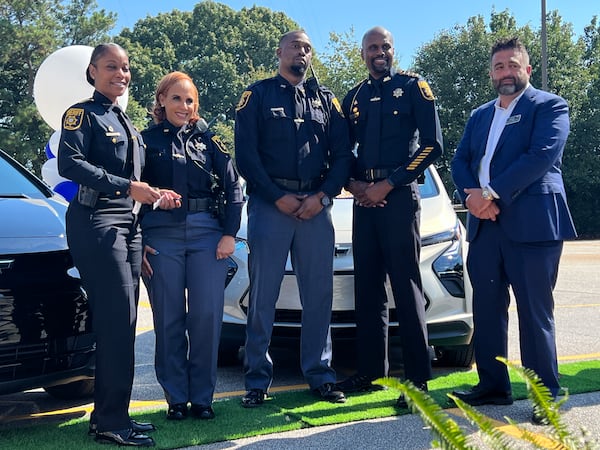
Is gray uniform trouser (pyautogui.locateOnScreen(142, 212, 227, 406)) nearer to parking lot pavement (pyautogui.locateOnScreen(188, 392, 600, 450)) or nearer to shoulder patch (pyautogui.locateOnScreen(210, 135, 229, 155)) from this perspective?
shoulder patch (pyautogui.locateOnScreen(210, 135, 229, 155))

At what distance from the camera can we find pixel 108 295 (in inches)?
118

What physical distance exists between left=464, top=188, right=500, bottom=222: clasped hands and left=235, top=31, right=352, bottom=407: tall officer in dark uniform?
0.73m

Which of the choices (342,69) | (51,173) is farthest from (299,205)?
(342,69)

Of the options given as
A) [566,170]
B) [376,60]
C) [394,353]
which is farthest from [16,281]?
[566,170]

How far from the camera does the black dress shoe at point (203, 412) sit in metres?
3.43

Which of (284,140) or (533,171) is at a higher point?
(284,140)

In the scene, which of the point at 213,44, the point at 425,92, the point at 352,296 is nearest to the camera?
the point at 425,92

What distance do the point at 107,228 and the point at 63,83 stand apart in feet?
16.6

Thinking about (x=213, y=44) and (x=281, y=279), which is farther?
(x=213, y=44)

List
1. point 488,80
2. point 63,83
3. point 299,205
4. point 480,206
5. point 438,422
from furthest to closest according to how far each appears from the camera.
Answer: point 488,80
point 63,83
point 299,205
point 480,206
point 438,422

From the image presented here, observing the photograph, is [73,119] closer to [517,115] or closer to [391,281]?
[391,281]

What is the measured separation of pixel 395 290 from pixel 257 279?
2.61 feet

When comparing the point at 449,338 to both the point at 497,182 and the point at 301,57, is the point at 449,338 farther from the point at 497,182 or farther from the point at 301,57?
the point at 301,57

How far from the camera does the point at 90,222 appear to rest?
2.98 meters
